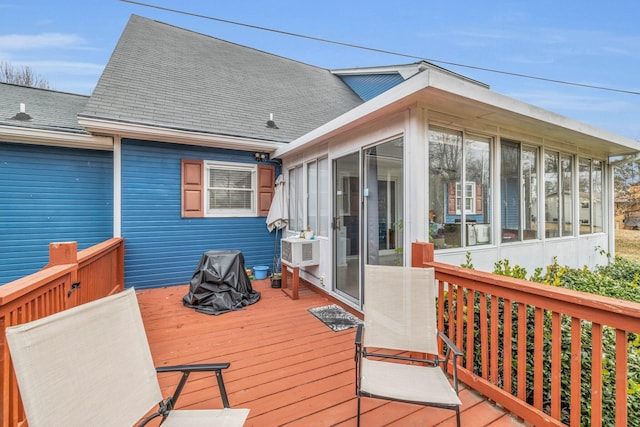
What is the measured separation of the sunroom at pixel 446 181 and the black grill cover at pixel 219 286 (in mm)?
1323

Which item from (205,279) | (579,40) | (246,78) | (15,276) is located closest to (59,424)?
(205,279)

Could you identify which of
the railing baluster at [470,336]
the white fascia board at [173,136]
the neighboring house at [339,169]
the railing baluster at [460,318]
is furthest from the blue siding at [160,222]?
the railing baluster at [470,336]

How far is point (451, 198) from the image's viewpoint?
133 inches

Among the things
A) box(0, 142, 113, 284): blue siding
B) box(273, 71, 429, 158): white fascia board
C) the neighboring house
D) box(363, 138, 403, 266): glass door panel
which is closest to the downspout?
the neighboring house

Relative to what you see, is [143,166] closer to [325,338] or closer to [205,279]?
[205,279]

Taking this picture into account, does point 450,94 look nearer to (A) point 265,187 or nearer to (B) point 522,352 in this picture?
(B) point 522,352

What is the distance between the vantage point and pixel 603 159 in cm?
565

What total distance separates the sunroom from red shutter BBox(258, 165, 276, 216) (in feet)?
3.94

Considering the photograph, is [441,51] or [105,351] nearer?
[105,351]

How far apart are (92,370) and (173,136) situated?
4.53 metres

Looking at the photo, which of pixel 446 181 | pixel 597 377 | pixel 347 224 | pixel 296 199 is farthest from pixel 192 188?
pixel 597 377

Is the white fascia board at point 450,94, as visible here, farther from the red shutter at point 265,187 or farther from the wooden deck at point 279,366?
the wooden deck at point 279,366

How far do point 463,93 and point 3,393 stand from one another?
391 cm

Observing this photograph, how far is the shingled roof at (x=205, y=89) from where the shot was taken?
5297mm
